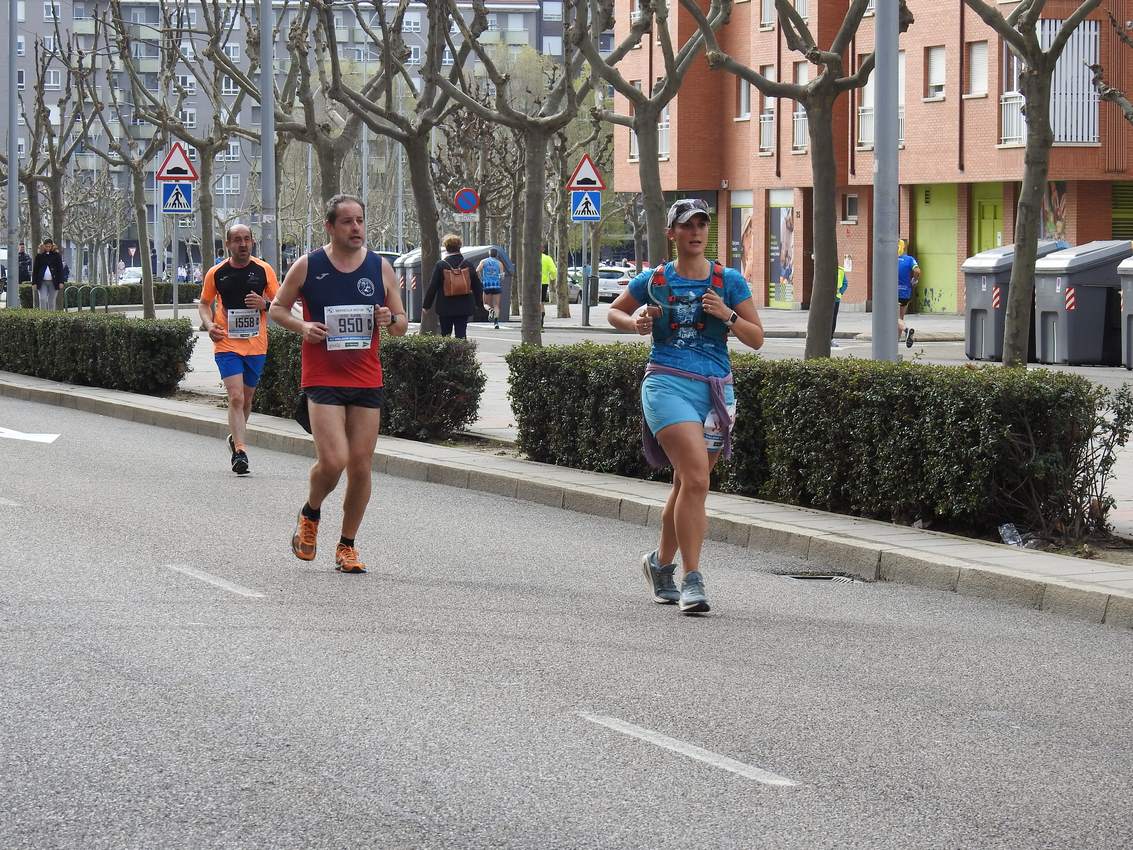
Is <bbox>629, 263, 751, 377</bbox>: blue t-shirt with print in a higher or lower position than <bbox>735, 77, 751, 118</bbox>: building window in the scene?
lower

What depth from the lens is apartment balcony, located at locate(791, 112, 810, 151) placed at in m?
53.6

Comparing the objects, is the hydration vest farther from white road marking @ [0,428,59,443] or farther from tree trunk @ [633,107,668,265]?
tree trunk @ [633,107,668,265]

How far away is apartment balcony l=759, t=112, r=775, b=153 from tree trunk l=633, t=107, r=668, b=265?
32723 mm

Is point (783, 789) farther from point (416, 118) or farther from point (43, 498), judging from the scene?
point (416, 118)

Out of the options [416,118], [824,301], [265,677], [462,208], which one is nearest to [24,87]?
[462,208]

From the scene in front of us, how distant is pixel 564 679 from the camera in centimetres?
714

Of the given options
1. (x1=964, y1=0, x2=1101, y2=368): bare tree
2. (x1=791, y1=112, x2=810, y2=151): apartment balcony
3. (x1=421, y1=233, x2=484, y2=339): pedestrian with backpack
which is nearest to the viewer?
(x1=964, y1=0, x2=1101, y2=368): bare tree

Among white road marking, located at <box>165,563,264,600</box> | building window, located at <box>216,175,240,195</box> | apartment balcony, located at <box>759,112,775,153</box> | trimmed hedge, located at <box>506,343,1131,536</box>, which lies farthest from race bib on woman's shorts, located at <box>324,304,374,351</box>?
building window, located at <box>216,175,240,195</box>

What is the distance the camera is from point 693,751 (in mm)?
6047

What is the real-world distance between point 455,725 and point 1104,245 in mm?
22684

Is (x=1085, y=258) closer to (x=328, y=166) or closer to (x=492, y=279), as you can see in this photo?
(x=328, y=166)

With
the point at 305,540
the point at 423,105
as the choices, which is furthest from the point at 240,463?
the point at 423,105

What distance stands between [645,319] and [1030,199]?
1122cm

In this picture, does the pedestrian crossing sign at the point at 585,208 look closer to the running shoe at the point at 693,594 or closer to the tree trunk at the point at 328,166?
the tree trunk at the point at 328,166
